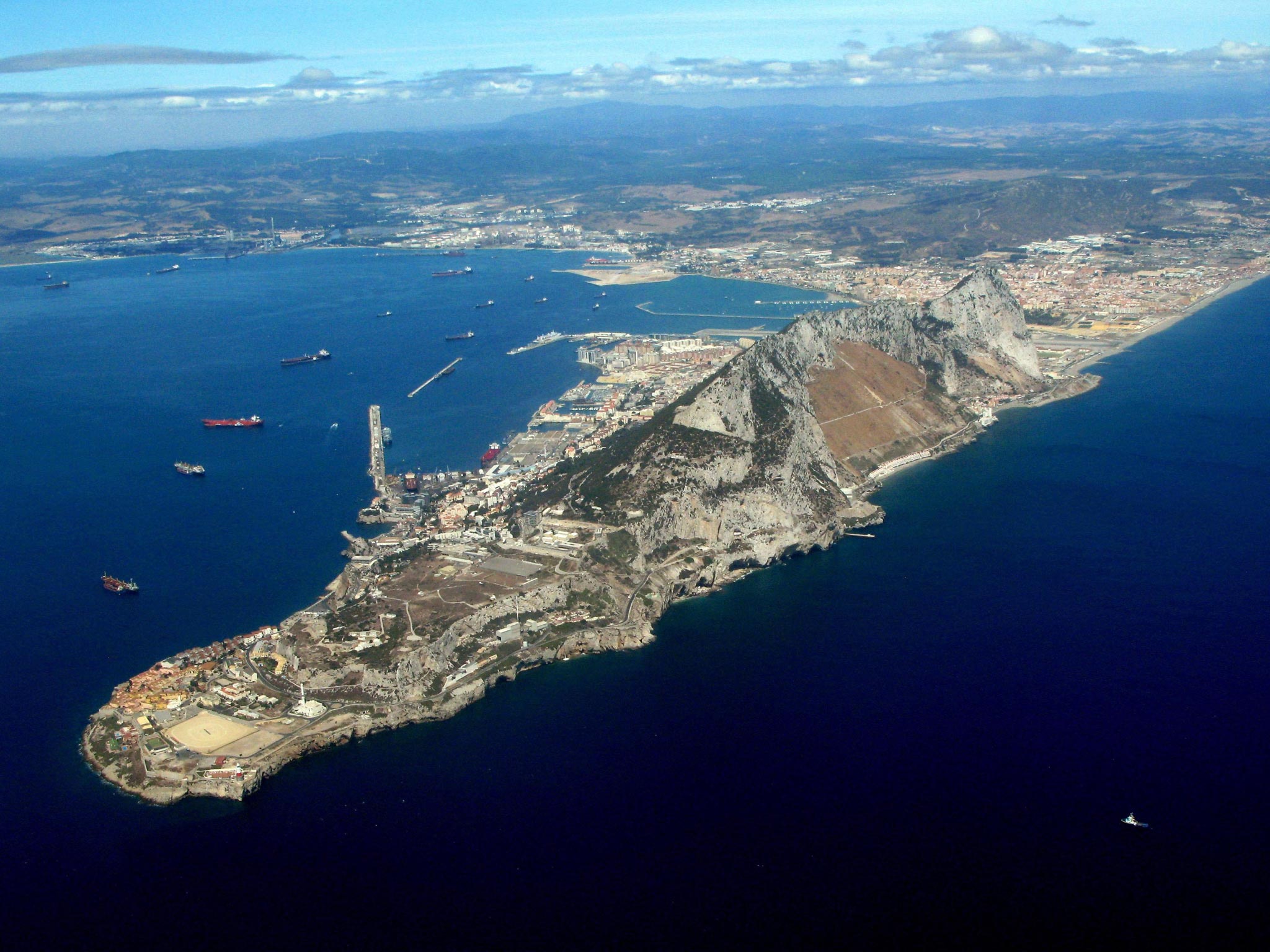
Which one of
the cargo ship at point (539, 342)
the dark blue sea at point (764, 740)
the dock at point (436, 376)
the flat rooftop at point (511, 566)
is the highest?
the cargo ship at point (539, 342)

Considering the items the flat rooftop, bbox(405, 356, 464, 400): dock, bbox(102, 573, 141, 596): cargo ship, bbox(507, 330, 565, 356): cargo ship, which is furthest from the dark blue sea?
bbox(507, 330, 565, 356): cargo ship

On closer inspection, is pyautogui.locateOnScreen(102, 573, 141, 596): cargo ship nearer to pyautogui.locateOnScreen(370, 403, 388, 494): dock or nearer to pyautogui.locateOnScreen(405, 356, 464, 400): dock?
pyautogui.locateOnScreen(370, 403, 388, 494): dock

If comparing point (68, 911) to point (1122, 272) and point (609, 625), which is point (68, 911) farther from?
point (1122, 272)

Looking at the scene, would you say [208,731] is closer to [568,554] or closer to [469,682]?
[469,682]

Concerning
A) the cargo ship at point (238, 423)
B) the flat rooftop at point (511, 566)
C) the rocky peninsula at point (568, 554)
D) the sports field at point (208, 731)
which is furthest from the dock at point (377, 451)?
the sports field at point (208, 731)

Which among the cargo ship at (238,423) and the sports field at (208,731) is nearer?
the sports field at (208,731)

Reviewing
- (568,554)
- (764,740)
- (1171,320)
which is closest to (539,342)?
(568,554)

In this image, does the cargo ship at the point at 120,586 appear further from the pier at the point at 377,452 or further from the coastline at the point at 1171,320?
the coastline at the point at 1171,320
